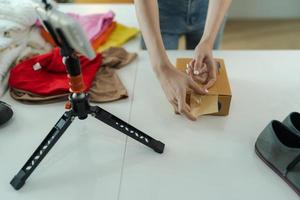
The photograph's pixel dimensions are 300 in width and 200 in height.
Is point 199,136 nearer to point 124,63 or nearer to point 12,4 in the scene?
point 124,63

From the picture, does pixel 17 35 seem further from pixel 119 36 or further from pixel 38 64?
pixel 119 36

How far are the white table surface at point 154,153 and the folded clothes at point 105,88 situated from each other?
0.08ft

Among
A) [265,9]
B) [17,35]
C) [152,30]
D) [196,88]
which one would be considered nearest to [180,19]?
[152,30]

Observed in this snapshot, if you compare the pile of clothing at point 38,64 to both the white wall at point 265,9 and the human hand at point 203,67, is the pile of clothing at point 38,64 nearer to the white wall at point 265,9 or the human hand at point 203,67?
the human hand at point 203,67

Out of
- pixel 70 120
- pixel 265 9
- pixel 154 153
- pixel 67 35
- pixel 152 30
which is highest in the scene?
pixel 67 35

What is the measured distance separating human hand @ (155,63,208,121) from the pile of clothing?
17 centimetres

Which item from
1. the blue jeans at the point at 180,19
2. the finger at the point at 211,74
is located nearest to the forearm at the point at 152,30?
the finger at the point at 211,74

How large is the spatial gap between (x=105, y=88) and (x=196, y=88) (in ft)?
1.06

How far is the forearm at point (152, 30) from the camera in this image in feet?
3.15

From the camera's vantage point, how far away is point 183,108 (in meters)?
0.91

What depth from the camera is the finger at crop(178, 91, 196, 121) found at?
35.2 inches

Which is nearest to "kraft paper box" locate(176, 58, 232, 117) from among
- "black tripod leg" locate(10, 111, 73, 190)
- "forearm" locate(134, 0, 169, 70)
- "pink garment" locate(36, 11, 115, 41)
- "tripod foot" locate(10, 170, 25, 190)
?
"forearm" locate(134, 0, 169, 70)

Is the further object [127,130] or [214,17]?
[214,17]

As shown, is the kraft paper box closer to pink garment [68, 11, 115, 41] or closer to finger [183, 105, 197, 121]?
finger [183, 105, 197, 121]
